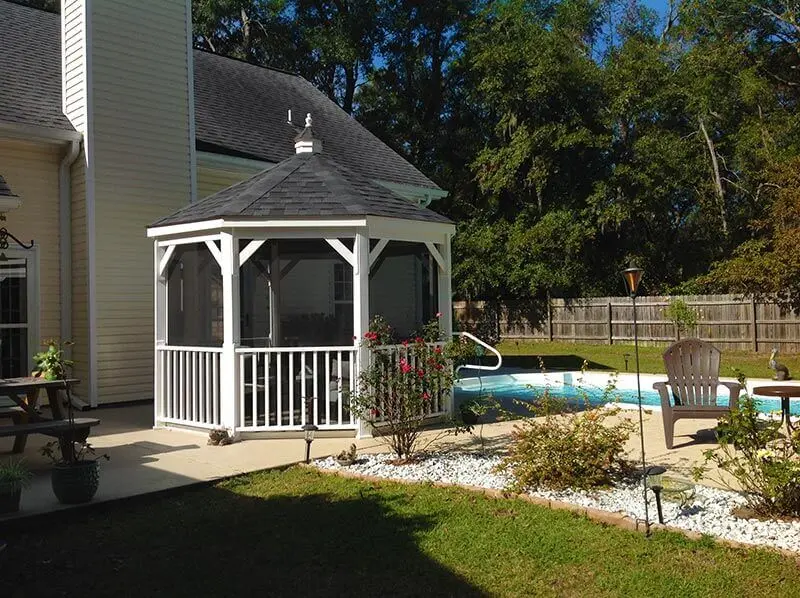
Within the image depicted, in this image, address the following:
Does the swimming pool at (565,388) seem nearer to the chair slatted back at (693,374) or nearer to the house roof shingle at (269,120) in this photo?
the chair slatted back at (693,374)

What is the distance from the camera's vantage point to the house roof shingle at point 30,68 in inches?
418

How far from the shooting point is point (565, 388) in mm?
14016

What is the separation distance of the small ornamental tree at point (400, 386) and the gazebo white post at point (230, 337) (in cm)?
150

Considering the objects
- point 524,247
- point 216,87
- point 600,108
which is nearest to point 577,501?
point 216,87

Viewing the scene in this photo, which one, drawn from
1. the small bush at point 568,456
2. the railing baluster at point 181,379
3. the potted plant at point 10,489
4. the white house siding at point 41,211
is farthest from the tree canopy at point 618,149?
the potted plant at point 10,489

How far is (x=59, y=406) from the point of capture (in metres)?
7.56

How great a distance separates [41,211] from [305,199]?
4.92m

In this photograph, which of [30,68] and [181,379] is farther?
[30,68]

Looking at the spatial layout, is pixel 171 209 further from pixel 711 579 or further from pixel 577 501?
pixel 711 579

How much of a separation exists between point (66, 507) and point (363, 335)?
375 cm

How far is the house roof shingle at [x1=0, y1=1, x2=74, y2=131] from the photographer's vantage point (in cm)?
1061

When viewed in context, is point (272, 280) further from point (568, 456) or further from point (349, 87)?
point (349, 87)

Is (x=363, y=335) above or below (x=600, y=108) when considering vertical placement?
below

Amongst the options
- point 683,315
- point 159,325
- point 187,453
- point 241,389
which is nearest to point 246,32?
point 683,315
